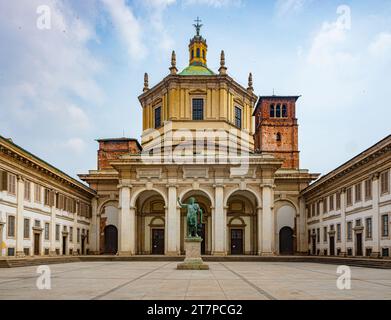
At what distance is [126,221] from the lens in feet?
171

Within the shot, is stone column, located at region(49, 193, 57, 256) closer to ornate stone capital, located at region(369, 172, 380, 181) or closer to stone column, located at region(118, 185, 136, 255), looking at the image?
stone column, located at region(118, 185, 136, 255)

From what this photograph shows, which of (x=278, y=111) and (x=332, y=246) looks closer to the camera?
(x=332, y=246)

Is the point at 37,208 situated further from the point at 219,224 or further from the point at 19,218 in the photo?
the point at 219,224

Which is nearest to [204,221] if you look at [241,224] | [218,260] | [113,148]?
[241,224]

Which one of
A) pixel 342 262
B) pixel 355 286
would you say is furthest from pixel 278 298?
pixel 342 262

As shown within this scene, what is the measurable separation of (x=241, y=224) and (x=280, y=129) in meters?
13.0

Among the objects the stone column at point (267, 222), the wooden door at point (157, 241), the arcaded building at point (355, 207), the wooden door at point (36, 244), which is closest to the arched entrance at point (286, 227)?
the arcaded building at point (355, 207)

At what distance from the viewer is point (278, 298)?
1444 centimetres

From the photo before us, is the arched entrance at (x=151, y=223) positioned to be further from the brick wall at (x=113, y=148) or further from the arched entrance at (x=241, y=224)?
the brick wall at (x=113, y=148)

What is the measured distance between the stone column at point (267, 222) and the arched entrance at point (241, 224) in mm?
4829

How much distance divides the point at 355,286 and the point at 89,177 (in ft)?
151

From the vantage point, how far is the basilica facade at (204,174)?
51875 millimetres

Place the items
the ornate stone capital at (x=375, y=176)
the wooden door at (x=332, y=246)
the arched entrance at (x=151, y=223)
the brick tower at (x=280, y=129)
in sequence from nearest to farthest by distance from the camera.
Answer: the ornate stone capital at (x=375, y=176), the wooden door at (x=332, y=246), the arched entrance at (x=151, y=223), the brick tower at (x=280, y=129)
